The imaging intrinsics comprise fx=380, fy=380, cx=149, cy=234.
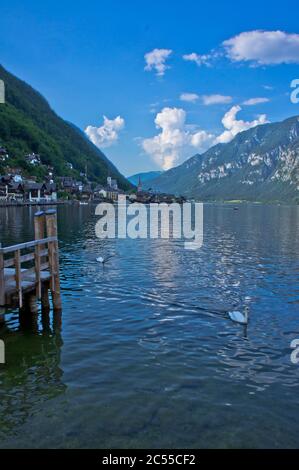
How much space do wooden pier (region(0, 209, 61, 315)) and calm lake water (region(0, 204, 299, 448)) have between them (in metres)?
1.30

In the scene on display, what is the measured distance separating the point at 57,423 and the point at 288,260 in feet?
119

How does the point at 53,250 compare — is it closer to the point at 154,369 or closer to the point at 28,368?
the point at 28,368

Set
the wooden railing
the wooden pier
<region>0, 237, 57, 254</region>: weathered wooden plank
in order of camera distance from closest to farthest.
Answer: the wooden railing < <region>0, 237, 57, 254</region>: weathered wooden plank < the wooden pier

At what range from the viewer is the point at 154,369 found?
14859 mm

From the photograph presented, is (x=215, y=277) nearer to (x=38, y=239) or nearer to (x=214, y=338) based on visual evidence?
(x=214, y=338)

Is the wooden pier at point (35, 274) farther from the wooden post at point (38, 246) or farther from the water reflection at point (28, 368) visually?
the water reflection at point (28, 368)

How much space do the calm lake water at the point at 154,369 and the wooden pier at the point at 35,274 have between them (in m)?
1.30

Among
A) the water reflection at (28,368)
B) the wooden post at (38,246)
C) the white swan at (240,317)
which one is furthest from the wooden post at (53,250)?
the white swan at (240,317)

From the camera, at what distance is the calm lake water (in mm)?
10852

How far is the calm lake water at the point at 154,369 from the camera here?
427 inches

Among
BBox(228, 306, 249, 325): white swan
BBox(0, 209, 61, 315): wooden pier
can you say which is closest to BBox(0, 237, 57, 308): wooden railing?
BBox(0, 209, 61, 315): wooden pier

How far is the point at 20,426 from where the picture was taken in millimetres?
10938

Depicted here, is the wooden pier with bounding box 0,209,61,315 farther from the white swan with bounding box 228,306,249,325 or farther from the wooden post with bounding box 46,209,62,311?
the white swan with bounding box 228,306,249,325
